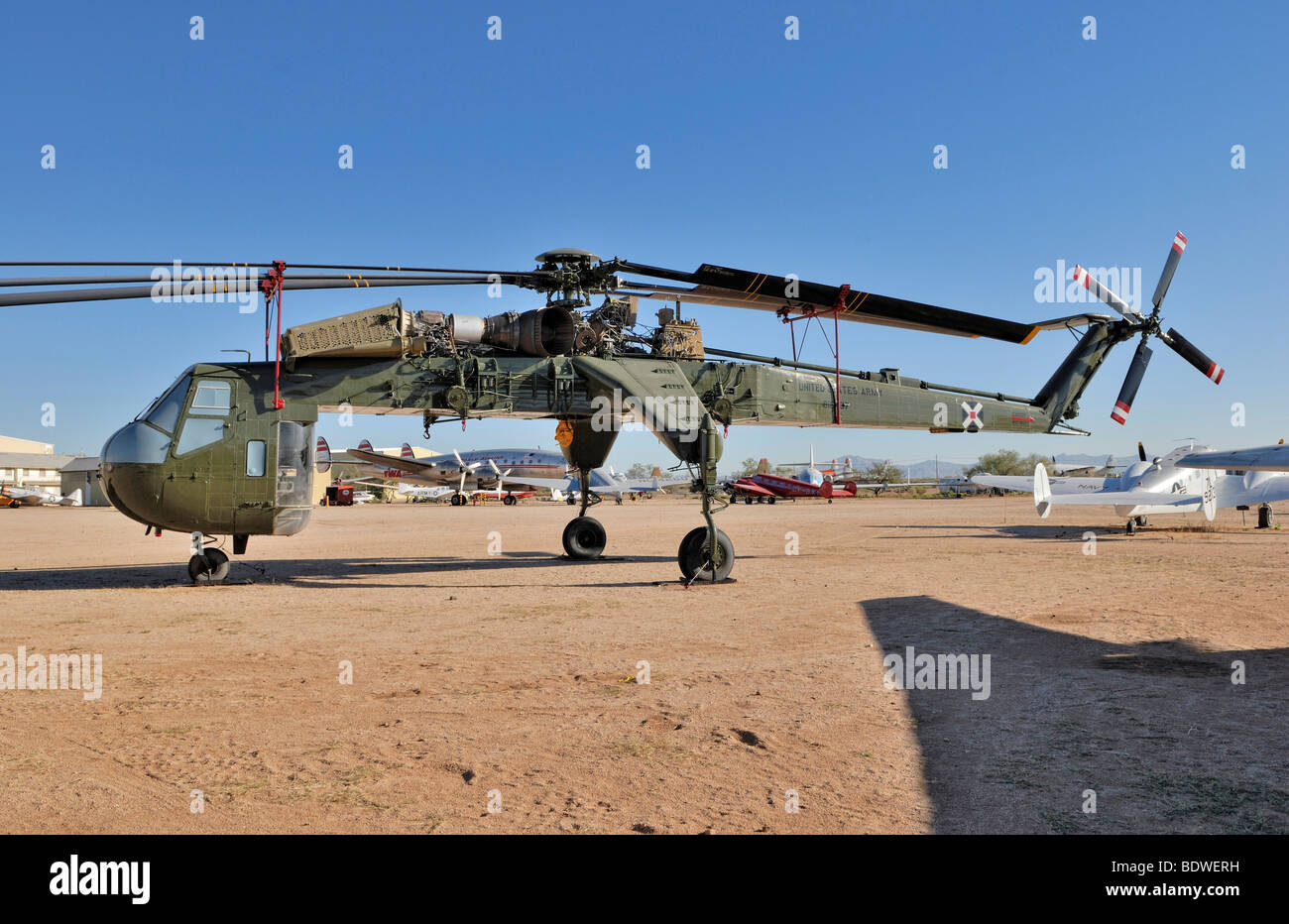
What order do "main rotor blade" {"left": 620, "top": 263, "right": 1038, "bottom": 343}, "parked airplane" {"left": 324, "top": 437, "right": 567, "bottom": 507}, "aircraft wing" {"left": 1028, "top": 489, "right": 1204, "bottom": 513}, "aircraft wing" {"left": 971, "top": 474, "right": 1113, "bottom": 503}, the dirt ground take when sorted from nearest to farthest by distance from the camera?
1. the dirt ground
2. "main rotor blade" {"left": 620, "top": 263, "right": 1038, "bottom": 343}
3. "aircraft wing" {"left": 1028, "top": 489, "right": 1204, "bottom": 513}
4. "aircraft wing" {"left": 971, "top": 474, "right": 1113, "bottom": 503}
5. "parked airplane" {"left": 324, "top": 437, "right": 567, "bottom": 507}

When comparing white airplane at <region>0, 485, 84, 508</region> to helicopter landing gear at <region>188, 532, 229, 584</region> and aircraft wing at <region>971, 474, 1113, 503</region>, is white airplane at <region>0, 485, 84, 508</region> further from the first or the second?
aircraft wing at <region>971, 474, 1113, 503</region>

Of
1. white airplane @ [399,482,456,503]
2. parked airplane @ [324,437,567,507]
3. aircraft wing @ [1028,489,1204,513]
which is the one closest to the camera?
aircraft wing @ [1028,489,1204,513]

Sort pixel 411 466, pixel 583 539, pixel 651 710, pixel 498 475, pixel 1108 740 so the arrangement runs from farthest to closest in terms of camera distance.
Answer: pixel 498 475
pixel 411 466
pixel 583 539
pixel 651 710
pixel 1108 740

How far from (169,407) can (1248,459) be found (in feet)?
52.2

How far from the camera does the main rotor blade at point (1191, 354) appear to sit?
18.1m

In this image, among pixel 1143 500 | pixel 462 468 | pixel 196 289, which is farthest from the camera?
pixel 462 468

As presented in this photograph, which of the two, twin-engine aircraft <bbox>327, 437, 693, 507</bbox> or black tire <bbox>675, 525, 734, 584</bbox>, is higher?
twin-engine aircraft <bbox>327, 437, 693, 507</bbox>

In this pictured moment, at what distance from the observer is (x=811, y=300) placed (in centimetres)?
1334

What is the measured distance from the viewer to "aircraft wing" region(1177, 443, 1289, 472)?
9836mm

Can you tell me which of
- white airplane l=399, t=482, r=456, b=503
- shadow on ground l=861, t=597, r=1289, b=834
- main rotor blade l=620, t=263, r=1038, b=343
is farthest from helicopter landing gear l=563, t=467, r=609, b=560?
white airplane l=399, t=482, r=456, b=503

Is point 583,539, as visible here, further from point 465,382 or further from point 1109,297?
point 1109,297

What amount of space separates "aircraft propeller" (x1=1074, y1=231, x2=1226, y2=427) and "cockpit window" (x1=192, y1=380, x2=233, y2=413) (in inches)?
688

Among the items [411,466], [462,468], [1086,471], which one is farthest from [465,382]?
[1086,471]

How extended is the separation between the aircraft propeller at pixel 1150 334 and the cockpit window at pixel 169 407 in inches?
714
